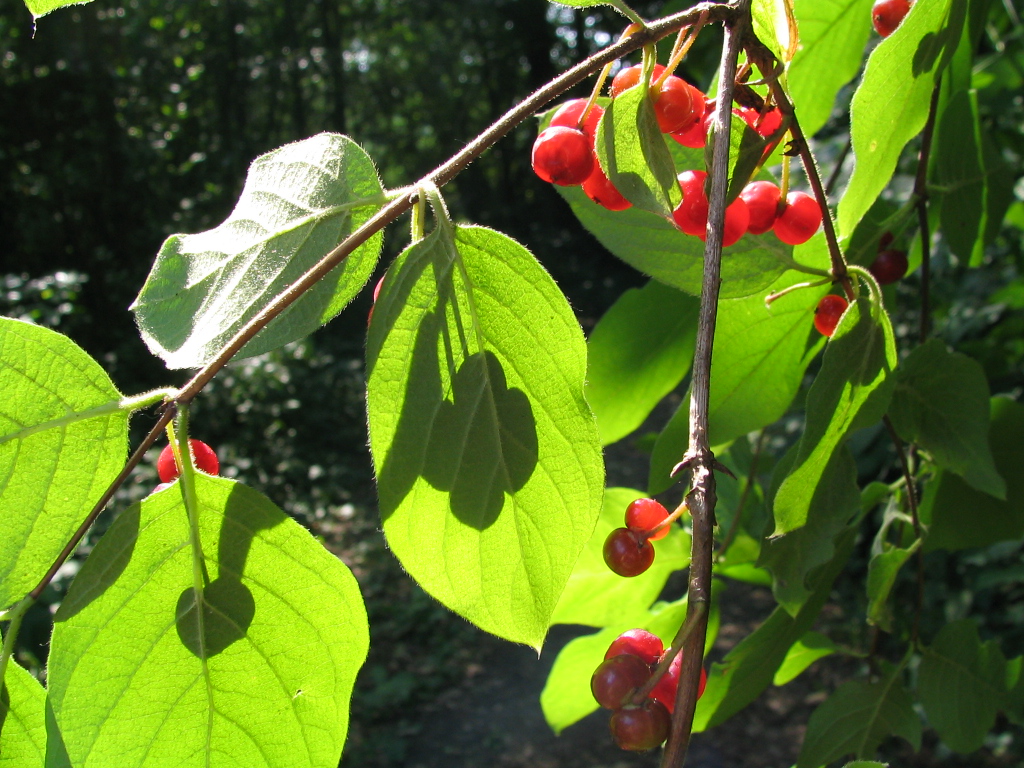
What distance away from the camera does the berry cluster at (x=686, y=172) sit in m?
0.67

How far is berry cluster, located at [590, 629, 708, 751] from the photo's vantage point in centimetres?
40

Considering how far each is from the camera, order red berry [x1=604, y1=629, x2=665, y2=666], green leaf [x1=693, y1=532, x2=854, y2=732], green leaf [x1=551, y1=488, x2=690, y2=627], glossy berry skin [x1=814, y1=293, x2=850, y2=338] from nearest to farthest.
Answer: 1. red berry [x1=604, y1=629, x2=665, y2=666]
2. glossy berry skin [x1=814, y1=293, x2=850, y2=338]
3. green leaf [x1=693, y1=532, x2=854, y2=732]
4. green leaf [x1=551, y1=488, x2=690, y2=627]

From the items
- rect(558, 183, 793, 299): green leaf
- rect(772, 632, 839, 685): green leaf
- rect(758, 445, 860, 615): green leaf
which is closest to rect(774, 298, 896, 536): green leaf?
rect(758, 445, 860, 615): green leaf

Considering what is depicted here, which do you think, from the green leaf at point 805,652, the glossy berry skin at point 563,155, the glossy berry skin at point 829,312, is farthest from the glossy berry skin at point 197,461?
the green leaf at point 805,652

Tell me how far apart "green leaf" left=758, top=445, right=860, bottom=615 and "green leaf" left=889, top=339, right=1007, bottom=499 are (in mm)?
212

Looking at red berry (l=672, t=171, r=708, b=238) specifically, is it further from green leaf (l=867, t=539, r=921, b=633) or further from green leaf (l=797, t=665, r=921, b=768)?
green leaf (l=797, t=665, r=921, b=768)

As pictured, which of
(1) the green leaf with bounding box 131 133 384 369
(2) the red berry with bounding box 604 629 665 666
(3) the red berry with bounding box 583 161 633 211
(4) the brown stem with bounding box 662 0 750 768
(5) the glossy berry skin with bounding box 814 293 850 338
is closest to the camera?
(4) the brown stem with bounding box 662 0 750 768

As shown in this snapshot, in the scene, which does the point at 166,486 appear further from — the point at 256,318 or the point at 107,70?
the point at 107,70

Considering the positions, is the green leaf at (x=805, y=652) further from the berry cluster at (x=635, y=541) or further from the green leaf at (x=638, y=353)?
the berry cluster at (x=635, y=541)

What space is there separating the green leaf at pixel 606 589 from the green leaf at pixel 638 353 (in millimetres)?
121

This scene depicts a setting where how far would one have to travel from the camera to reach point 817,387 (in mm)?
701

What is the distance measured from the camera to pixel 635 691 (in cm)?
42

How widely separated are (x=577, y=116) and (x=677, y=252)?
165 mm

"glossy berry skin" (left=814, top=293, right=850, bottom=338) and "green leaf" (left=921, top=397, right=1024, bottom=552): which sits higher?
"glossy berry skin" (left=814, top=293, right=850, bottom=338)
